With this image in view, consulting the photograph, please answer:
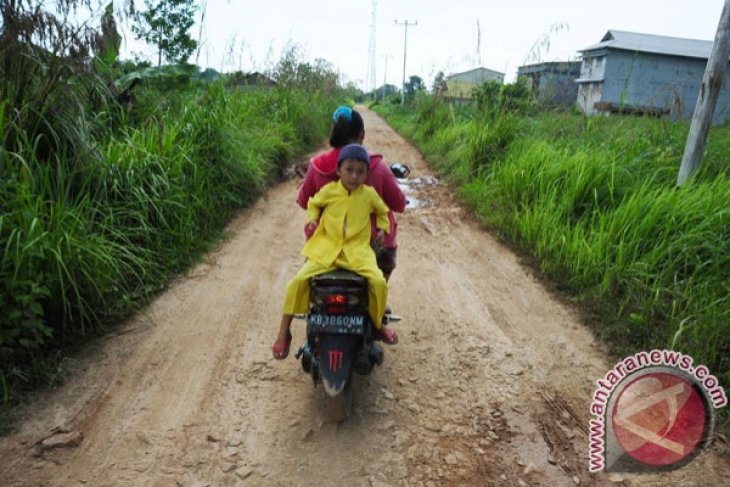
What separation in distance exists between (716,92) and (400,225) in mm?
3502

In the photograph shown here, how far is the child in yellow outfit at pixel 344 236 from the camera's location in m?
2.48

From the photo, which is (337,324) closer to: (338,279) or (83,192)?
(338,279)

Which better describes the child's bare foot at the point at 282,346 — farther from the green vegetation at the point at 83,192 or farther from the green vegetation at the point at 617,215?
the green vegetation at the point at 617,215

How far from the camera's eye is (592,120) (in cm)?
661

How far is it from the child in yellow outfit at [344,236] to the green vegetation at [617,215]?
2016 mm

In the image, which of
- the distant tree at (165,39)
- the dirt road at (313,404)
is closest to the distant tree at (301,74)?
the distant tree at (165,39)

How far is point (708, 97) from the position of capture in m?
4.45

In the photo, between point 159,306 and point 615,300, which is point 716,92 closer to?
point 615,300

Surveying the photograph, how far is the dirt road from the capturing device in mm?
2262

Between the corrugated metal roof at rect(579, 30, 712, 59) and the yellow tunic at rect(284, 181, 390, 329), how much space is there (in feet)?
65.1

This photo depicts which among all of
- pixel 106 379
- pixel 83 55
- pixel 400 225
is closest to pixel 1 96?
pixel 83 55

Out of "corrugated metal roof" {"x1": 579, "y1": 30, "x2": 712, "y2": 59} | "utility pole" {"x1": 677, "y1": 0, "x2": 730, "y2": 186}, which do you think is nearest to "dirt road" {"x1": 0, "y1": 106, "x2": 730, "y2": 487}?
"utility pole" {"x1": 677, "y1": 0, "x2": 730, "y2": 186}

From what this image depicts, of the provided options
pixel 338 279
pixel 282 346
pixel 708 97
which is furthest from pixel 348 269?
pixel 708 97

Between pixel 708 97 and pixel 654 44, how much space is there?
21.6m
